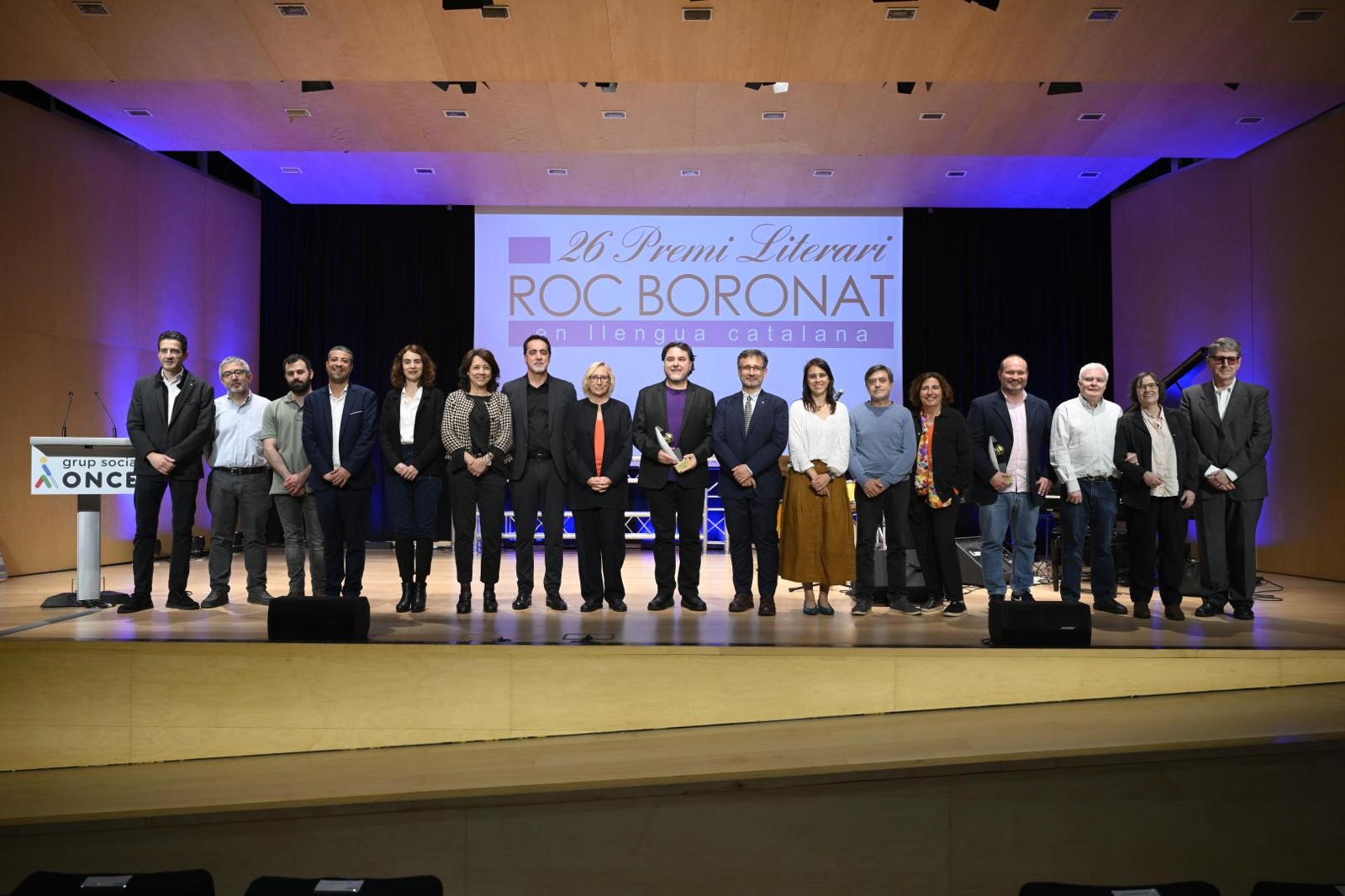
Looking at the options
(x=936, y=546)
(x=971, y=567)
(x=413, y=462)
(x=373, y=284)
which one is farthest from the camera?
(x=373, y=284)

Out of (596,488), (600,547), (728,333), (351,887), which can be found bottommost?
(351,887)

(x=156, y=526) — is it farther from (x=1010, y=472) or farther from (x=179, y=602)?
(x=1010, y=472)

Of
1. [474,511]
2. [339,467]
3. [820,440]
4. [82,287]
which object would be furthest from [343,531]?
[82,287]

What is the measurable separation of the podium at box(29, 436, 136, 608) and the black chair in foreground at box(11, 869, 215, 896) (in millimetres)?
3406

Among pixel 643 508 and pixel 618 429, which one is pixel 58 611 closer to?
pixel 618 429

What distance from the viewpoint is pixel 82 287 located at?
7.36 m

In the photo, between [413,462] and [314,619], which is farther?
[413,462]

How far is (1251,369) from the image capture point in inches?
300

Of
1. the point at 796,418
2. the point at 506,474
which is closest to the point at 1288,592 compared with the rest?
the point at 796,418

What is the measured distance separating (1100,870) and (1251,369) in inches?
234

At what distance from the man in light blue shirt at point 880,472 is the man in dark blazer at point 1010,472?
36cm

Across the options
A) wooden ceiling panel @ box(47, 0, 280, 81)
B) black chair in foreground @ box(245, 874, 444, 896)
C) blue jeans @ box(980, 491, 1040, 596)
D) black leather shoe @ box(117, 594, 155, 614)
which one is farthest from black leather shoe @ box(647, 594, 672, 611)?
wooden ceiling panel @ box(47, 0, 280, 81)

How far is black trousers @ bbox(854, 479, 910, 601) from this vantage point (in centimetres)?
493

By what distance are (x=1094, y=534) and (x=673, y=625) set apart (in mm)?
2227
